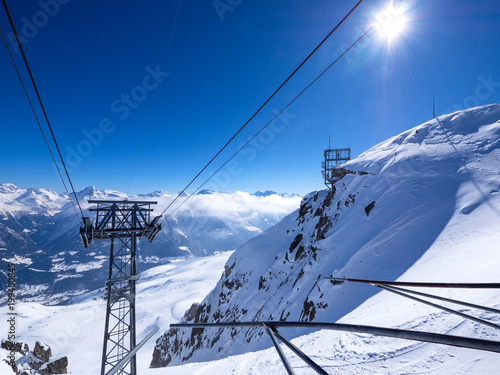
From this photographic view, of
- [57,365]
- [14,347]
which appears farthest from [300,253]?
[14,347]

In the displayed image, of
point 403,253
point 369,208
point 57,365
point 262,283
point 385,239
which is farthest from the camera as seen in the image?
point 57,365

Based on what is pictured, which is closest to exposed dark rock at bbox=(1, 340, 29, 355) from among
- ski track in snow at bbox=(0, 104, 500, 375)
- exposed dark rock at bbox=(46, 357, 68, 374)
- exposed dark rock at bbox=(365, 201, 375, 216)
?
exposed dark rock at bbox=(46, 357, 68, 374)

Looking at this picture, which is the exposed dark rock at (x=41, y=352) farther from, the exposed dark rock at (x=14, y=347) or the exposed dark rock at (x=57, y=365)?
the exposed dark rock at (x=57, y=365)

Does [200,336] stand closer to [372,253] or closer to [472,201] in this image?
[372,253]

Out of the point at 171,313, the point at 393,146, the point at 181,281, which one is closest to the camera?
the point at 393,146

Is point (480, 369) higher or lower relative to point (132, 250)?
lower

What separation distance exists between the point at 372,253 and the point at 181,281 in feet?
421

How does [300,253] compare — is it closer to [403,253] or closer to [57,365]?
[403,253]

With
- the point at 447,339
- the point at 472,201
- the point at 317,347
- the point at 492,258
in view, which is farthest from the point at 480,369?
the point at 472,201

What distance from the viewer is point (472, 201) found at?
51.1ft

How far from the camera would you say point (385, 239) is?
16844mm

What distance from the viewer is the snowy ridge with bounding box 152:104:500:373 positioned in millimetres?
11973

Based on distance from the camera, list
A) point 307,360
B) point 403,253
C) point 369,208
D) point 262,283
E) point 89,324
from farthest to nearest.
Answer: point 89,324 → point 262,283 → point 369,208 → point 403,253 → point 307,360

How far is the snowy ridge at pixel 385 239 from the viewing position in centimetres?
1197
